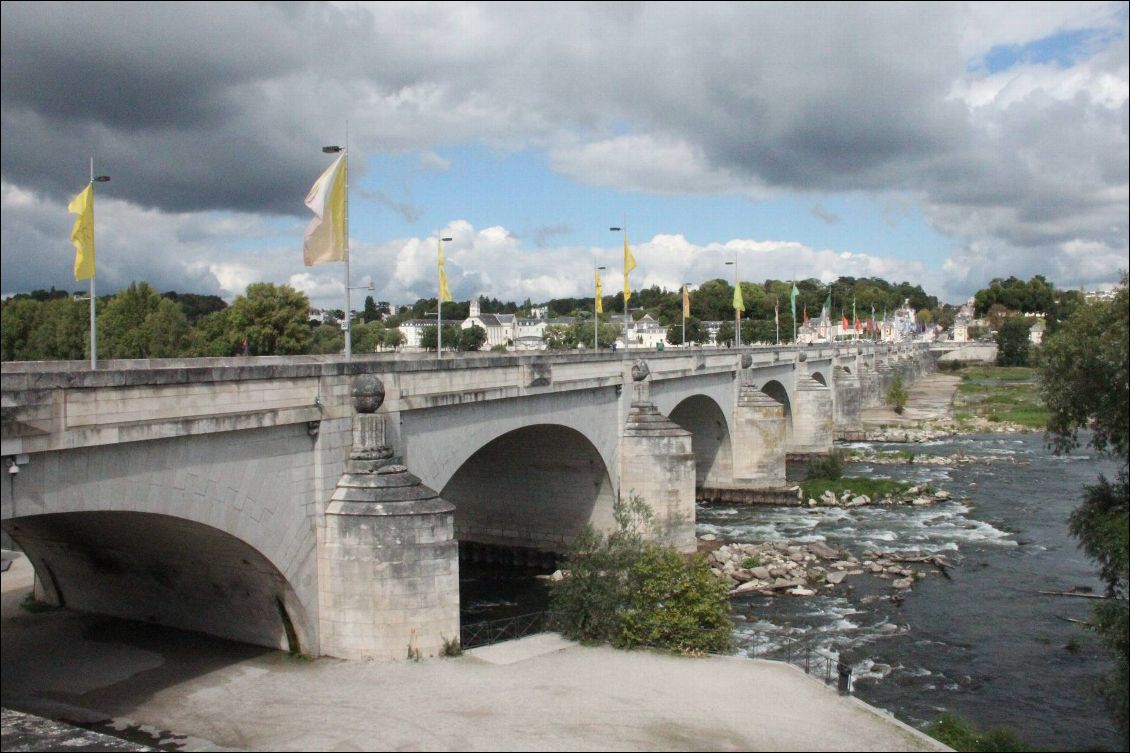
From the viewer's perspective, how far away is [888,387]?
336 feet

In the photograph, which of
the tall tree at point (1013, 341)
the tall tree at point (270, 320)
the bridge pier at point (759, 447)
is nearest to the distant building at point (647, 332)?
the tall tree at point (1013, 341)

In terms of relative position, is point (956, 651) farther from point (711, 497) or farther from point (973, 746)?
point (711, 497)

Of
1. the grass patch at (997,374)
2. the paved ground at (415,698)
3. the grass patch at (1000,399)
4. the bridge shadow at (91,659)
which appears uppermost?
the grass patch at (997,374)

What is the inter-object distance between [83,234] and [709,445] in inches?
1438

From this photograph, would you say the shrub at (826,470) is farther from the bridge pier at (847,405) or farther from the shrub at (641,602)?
the shrub at (641,602)

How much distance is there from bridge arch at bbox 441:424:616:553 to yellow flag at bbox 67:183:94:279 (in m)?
16.7

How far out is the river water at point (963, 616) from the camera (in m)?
20.4

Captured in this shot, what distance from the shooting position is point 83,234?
668 inches

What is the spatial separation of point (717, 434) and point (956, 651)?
994 inches

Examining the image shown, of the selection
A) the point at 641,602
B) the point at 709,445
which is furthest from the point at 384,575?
the point at 709,445

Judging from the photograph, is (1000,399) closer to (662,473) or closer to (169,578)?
(662,473)

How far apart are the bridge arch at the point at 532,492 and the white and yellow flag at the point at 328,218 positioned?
13.1m

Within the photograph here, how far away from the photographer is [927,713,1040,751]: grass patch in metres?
16.5

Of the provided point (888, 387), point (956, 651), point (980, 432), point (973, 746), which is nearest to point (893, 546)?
point (956, 651)
